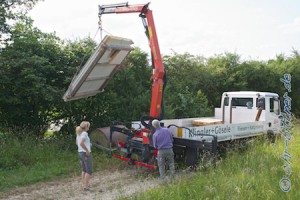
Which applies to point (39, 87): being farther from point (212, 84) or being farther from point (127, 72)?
point (212, 84)

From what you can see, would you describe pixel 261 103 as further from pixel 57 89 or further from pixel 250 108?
pixel 57 89

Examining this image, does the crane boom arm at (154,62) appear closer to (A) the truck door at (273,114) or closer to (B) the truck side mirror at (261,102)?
(B) the truck side mirror at (261,102)

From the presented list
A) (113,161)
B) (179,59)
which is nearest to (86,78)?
(113,161)

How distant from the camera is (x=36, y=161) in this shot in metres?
8.66

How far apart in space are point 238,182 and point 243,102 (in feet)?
18.8

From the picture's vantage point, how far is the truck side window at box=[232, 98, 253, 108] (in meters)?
11.0

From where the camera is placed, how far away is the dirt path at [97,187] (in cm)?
648

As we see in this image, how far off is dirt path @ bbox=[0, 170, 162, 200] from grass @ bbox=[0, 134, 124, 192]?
43cm

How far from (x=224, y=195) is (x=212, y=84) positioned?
48.6 feet

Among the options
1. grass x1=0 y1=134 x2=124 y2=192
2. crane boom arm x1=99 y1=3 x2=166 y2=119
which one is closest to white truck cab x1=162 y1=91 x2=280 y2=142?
crane boom arm x1=99 y1=3 x2=166 y2=119

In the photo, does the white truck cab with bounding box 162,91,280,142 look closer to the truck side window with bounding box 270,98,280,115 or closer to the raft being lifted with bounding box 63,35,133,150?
the truck side window with bounding box 270,98,280,115

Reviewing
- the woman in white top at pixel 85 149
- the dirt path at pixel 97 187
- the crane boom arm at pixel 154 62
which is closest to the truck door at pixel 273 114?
the crane boom arm at pixel 154 62

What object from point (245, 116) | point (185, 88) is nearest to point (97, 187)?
point (245, 116)

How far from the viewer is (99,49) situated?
7883mm
